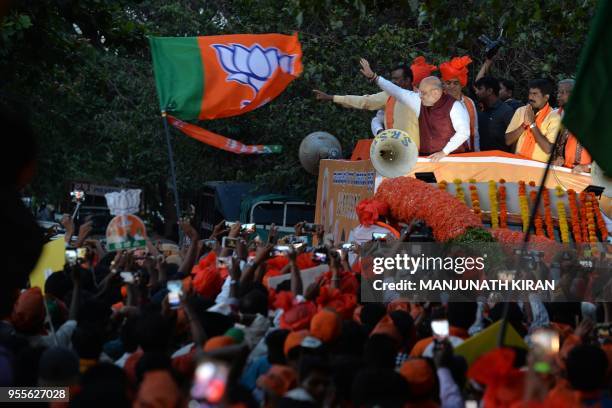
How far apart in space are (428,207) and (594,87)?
6008mm

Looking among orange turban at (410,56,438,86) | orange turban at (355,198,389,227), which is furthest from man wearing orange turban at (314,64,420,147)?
orange turban at (355,198,389,227)

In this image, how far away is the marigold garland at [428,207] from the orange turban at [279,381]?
568 cm

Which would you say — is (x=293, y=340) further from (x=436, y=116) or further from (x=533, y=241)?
(x=436, y=116)

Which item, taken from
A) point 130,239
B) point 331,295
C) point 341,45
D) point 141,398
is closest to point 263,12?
point 341,45

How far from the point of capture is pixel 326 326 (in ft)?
18.6

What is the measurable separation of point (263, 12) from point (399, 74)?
779cm

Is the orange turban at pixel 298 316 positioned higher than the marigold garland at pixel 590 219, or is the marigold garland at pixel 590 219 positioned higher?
the marigold garland at pixel 590 219

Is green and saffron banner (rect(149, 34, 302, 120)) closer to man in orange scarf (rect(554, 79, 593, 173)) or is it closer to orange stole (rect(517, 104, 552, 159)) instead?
orange stole (rect(517, 104, 552, 159))

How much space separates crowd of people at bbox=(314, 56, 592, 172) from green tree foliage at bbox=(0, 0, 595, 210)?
0.51 m

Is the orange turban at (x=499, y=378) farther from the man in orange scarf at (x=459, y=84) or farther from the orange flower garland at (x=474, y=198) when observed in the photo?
the man in orange scarf at (x=459, y=84)

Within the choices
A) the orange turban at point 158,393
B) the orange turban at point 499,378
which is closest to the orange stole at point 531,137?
the orange turban at point 499,378

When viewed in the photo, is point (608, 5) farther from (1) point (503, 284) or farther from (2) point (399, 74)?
(2) point (399, 74)

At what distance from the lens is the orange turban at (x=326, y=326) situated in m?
5.65

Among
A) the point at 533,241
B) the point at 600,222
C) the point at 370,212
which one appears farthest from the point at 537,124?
the point at 533,241
